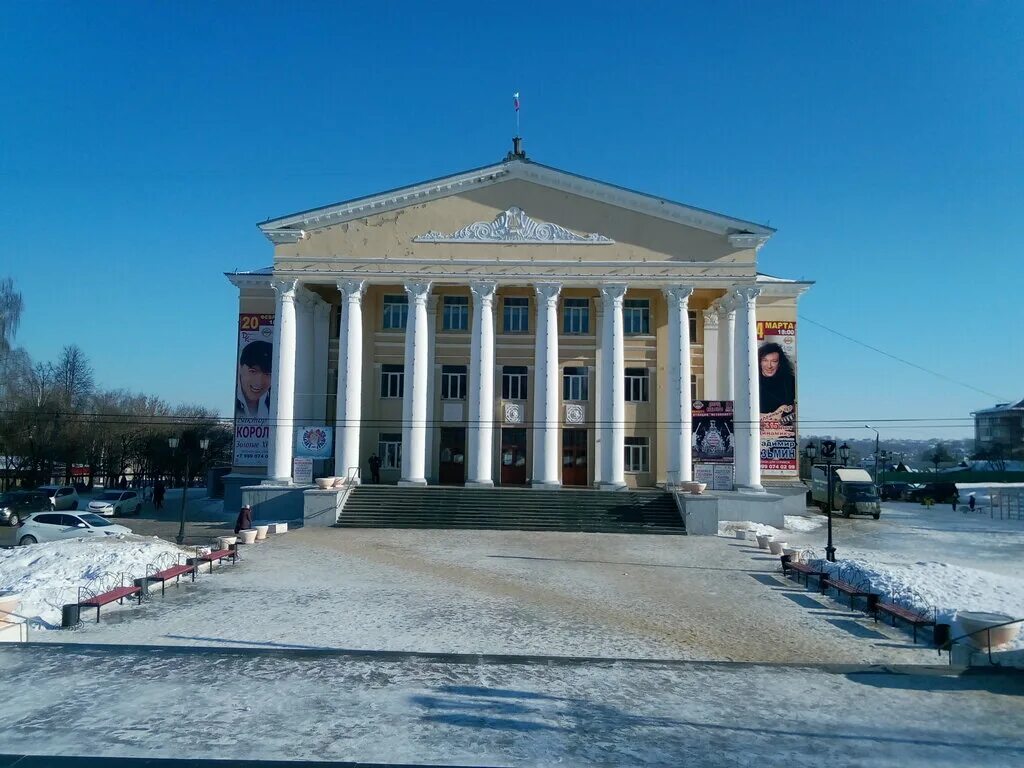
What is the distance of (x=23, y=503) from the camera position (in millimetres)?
30609

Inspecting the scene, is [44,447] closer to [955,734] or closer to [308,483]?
[308,483]

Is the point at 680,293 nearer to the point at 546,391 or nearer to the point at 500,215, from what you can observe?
the point at 546,391

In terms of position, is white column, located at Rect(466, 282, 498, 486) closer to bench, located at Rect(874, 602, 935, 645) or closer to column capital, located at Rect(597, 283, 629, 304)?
column capital, located at Rect(597, 283, 629, 304)

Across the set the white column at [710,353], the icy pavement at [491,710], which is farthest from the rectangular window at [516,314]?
the icy pavement at [491,710]

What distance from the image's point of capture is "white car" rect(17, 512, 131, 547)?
68.7ft

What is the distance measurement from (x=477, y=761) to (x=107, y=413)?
57600mm

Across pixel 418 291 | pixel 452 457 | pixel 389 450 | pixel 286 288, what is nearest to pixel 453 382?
pixel 452 457

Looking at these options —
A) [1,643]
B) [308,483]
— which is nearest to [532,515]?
[308,483]

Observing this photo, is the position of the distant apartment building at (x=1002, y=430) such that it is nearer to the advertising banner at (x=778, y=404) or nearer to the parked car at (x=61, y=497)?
the advertising banner at (x=778, y=404)

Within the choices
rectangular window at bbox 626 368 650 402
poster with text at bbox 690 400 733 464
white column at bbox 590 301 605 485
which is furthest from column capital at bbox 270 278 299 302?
poster with text at bbox 690 400 733 464

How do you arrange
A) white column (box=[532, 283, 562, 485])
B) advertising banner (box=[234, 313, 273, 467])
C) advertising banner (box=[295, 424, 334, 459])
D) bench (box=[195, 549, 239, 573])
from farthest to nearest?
advertising banner (box=[234, 313, 273, 467]) → white column (box=[532, 283, 562, 485]) → advertising banner (box=[295, 424, 334, 459]) → bench (box=[195, 549, 239, 573])

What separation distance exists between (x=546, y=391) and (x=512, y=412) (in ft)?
12.8

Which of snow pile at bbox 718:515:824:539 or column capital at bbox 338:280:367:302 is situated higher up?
column capital at bbox 338:280:367:302

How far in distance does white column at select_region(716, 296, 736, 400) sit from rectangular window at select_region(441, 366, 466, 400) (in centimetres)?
1214
